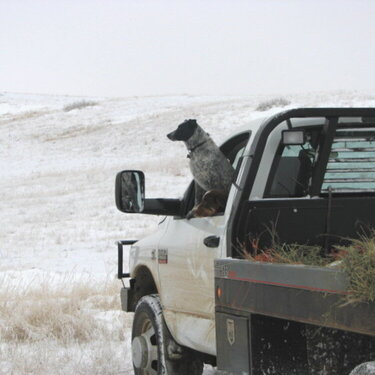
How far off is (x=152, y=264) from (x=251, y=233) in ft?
5.19

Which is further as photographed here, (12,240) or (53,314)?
(12,240)

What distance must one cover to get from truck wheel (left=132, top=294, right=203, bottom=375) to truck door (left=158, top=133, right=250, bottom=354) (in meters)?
0.11

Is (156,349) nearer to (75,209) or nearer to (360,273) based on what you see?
(360,273)

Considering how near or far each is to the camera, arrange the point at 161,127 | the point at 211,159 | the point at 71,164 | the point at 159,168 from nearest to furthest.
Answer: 1. the point at 211,159
2. the point at 159,168
3. the point at 71,164
4. the point at 161,127

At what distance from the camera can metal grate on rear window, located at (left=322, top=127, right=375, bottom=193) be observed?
167 inches

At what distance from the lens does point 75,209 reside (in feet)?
79.5

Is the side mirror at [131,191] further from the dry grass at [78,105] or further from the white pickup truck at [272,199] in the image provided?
the dry grass at [78,105]

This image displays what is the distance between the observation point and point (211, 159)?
4750 millimetres

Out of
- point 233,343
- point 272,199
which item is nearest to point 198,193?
point 272,199

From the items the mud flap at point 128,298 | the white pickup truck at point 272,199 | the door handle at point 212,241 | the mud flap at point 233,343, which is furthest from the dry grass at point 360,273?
the mud flap at point 128,298

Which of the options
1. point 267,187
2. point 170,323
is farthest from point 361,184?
point 170,323

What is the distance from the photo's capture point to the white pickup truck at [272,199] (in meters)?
4.02

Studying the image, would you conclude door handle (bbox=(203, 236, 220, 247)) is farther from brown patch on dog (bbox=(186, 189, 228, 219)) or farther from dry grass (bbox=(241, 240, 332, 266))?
brown patch on dog (bbox=(186, 189, 228, 219))

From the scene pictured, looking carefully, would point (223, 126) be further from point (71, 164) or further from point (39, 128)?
point (39, 128)
